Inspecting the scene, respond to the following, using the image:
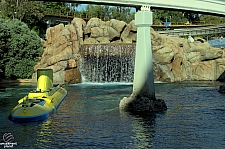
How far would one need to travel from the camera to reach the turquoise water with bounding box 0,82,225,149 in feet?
61.4

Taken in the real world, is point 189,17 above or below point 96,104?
above

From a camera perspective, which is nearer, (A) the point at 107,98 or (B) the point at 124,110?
(B) the point at 124,110

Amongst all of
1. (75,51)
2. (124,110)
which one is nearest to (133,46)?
(75,51)

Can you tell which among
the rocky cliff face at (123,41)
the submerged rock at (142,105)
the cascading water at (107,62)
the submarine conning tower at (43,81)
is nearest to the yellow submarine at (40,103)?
the submarine conning tower at (43,81)

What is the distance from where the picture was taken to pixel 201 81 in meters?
55.7

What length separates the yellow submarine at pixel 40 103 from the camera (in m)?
24.1

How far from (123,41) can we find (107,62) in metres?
7.67

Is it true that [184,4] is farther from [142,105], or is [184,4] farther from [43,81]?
[43,81]

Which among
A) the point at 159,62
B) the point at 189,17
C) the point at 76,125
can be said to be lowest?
the point at 76,125

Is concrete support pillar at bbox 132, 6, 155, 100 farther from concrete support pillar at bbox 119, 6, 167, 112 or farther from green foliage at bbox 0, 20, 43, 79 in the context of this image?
green foliage at bbox 0, 20, 43, 79

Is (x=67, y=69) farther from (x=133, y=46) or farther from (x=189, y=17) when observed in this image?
(x=189, y=17)

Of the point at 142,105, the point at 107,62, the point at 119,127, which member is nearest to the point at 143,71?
the point at 142,105

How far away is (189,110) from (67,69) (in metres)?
25.9

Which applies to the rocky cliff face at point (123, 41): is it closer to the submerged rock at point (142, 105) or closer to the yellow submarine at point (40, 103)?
the yellow submarine at point (40, 103)
